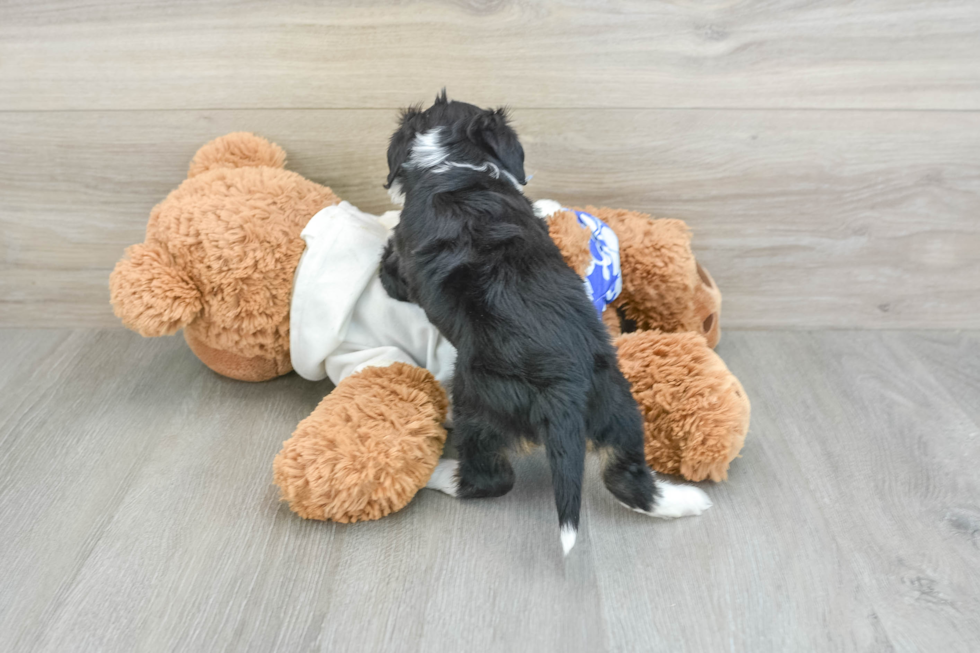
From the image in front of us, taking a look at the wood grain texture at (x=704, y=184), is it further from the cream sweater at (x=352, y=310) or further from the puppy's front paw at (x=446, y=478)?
the puppy's front paw at (x=446, y=478)

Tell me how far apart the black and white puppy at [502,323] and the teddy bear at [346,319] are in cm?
10

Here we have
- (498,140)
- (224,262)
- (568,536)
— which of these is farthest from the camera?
(224,262)

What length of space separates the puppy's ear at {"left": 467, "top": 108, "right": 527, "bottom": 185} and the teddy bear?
130 mm

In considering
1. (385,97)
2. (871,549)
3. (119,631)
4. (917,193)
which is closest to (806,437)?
(871,549)

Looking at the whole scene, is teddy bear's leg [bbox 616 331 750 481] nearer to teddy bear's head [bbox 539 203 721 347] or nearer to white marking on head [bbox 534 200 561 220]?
teddy bear's head [bbox 539 203 721 347]

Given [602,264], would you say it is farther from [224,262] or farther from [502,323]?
[224,262]

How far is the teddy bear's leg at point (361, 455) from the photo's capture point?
109 centimetres

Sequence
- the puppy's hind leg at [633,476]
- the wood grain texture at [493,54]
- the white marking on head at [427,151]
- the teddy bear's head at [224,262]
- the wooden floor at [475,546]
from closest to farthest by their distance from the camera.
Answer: the wooden floor at [475,546] → the puppy's hind leg at [633,476] → the white marking on head at [427,151] → the teddy bear's head at [224,262] → the wood grain texture at [493,54]

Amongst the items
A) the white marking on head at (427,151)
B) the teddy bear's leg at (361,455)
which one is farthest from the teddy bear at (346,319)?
the white marking on head at (427,151)

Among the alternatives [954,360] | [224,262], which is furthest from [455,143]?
[954,360]

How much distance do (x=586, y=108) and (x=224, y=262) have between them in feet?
2.52

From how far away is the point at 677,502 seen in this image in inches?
44.4

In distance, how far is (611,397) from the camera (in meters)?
1.06

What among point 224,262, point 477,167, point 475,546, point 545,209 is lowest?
point 475,546
